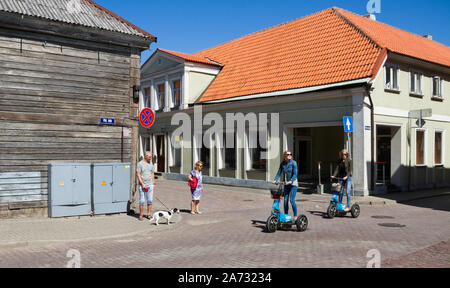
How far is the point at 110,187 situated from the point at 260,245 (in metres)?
5.45

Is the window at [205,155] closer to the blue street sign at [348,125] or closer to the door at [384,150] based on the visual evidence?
the door at [384,150]

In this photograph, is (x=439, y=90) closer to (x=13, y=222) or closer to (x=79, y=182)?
(x=79, y=182)

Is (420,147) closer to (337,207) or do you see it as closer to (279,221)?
(337,207)

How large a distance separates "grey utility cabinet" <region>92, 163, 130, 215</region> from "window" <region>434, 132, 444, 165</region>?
1554 centimetres

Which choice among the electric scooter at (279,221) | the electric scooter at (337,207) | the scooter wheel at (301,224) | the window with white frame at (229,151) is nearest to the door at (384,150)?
the window with white frame at (229,151)

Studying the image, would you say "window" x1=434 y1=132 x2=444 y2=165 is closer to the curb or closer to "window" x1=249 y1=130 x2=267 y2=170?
"window" x1=249 y1=130 x2=267 y2=170

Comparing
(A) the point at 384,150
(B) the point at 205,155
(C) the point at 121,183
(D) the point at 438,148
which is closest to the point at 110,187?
(C) the point at 121,183

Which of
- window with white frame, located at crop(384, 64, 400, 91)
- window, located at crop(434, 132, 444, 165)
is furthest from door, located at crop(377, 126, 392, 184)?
window, located at crop(434, 132, 444, 165)

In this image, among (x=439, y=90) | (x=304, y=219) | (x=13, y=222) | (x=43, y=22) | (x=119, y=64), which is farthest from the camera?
(x=439, y=90)

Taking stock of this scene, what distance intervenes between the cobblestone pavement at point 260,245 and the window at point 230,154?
956 centimetres

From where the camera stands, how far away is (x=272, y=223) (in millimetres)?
9555
